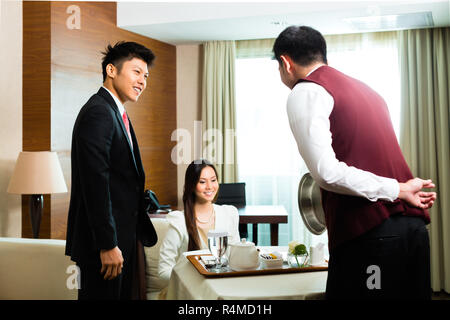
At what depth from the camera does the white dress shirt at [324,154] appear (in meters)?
1.34

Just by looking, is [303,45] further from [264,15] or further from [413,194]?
Result: [264,15]

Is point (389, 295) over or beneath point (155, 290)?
over

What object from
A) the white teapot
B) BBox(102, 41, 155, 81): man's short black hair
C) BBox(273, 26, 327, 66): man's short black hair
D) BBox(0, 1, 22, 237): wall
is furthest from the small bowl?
BBox(0, 1, 22, 237): wall

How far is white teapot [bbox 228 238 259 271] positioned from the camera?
5.54 ft

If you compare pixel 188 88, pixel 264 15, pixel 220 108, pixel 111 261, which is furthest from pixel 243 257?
pixel 188 88

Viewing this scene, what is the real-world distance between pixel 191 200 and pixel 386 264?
1239mm

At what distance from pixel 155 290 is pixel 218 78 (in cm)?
306

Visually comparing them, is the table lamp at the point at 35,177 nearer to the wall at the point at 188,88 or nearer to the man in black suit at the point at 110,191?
the man in black suit at the point at 110,191

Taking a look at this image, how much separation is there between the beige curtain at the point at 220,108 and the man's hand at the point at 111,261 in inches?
134

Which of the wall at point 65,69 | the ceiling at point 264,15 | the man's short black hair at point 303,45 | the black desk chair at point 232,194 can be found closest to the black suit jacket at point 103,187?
→ the man's short black hair at point 303,45

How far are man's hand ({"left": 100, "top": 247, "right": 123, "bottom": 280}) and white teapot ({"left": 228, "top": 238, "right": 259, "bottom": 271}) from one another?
40cm
